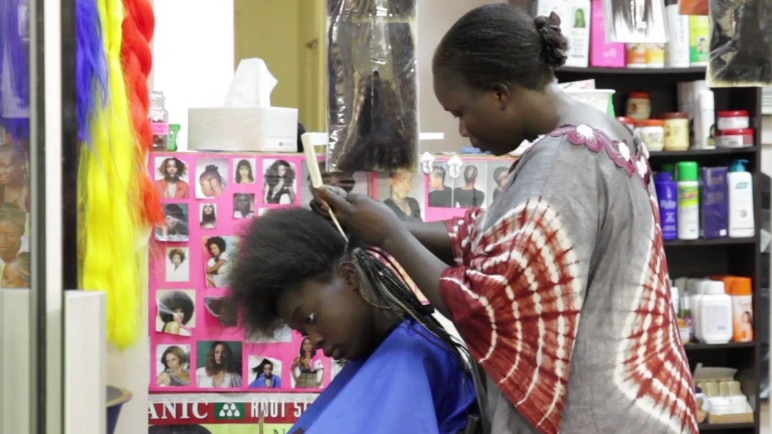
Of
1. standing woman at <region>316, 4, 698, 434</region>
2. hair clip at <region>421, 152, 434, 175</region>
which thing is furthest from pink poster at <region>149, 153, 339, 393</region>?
standing woman at <region>316, 4, 698, 434</region>

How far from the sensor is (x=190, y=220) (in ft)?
8.54

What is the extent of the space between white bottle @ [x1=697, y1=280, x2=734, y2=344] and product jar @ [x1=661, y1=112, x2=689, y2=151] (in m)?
0.53

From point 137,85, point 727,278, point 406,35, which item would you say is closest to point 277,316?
point 137,85

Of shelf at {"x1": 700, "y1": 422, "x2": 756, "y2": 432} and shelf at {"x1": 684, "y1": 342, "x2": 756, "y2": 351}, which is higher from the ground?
shelf at {"x1": 684, "y1": 342, "x2": 756, "y2": 351}

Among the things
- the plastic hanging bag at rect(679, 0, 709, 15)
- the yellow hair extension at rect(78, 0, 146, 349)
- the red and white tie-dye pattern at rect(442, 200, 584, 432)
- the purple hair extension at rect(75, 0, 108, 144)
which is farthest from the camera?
Result: the plastic hanging bag at rect(679, 0, 709, 15)

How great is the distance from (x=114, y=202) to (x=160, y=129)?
2.70ft

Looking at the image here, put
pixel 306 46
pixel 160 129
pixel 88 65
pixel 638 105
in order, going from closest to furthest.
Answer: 1. pixel 88 65
2. pixel 160 129
3. pixel 638 105
4. pixel 306 46

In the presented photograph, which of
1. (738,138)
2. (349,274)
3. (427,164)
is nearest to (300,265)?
(349,274)

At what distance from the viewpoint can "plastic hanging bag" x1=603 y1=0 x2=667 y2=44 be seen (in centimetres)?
273

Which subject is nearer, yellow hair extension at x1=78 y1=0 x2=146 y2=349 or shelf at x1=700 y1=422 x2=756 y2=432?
yellow hair extension at x1=78 y1=0 x2=146 y2=349

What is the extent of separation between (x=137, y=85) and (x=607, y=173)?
1.06 m

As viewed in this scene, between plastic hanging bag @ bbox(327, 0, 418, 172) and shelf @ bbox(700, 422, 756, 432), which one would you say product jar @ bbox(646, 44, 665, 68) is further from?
plastic hanging bag @ bbox(327, 0, 418, 172)

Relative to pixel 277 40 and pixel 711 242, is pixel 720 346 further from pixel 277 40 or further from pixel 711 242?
pixel 277 40

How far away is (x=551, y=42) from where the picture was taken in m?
1.42
